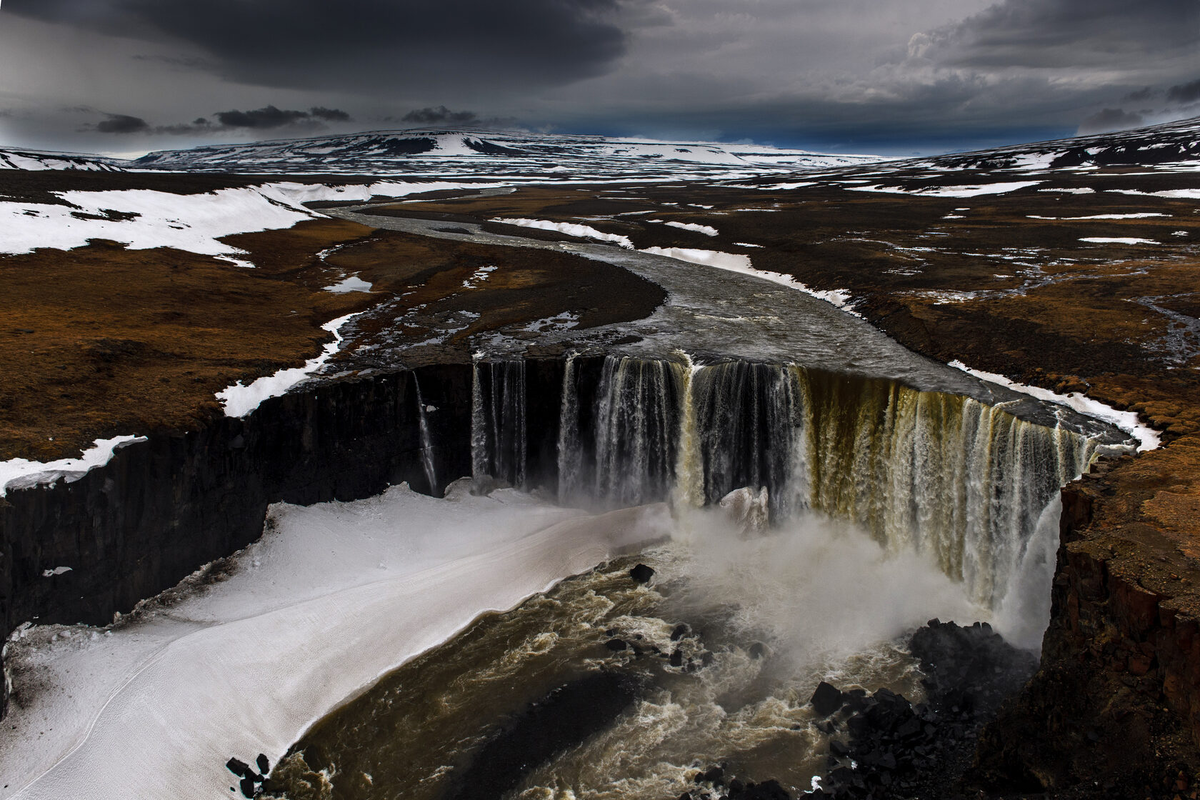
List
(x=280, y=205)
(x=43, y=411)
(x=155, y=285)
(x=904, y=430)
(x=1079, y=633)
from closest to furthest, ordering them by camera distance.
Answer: (x=1079, y=633) → (x=43, y=411) → (x=904, y=430) → (x=155, y=285) → (x=280, y=205)

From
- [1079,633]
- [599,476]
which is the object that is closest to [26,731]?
[599,476]

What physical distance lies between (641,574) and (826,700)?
682 cm

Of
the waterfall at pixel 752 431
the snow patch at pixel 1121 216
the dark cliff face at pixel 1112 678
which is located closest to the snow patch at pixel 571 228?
the waterfall at pixel 752 431

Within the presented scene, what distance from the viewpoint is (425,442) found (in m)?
24.1

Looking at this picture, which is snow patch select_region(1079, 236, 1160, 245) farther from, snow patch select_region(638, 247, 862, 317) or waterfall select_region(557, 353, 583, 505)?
waterfall select_region(557, 353, 583, 505)

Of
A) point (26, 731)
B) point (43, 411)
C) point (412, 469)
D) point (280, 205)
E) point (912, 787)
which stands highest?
point (280, 205)

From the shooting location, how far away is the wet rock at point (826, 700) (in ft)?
50.0

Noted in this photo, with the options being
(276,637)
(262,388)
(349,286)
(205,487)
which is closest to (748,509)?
(276,637)

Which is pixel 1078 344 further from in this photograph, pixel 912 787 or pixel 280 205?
pixel 280 205

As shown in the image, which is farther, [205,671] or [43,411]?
[43,411]

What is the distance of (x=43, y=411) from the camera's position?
1764 centimetres

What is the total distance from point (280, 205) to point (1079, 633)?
76.8m

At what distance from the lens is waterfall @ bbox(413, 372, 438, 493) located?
23.9 meters

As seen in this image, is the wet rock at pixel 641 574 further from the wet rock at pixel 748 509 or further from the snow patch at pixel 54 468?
the snow patch at pixel 54 468
